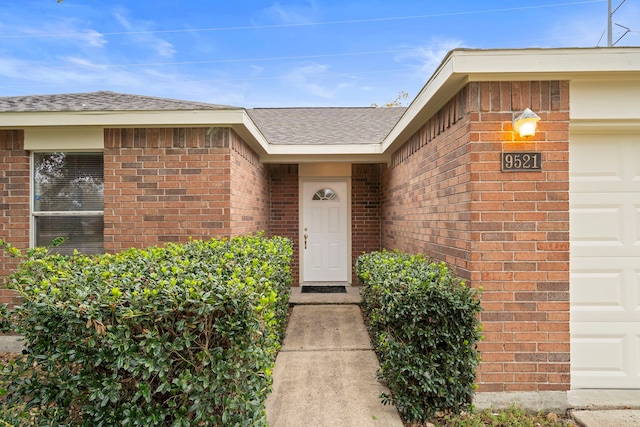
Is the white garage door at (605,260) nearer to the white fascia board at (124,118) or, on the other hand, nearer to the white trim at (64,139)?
the white fascia board at (124,118)

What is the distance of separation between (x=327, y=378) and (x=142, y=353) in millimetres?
1975

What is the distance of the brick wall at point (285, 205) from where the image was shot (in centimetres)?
759

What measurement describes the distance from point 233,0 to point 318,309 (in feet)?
28.1

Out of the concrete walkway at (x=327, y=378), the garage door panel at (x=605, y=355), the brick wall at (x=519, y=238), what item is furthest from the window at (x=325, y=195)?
the garage door panel at (x=605, y=355)

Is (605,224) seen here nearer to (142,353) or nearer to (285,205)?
(142,353)

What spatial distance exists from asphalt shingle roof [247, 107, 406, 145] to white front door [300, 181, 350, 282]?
1.11 meters

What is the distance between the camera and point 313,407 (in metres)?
2.92

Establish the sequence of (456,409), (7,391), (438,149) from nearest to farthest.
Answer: (7,391), (456,409), (438,149)

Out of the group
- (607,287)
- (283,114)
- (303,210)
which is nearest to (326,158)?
(303,210)

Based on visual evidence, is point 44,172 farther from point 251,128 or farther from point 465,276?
point 465,276

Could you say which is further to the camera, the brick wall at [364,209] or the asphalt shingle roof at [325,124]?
the brick wall at [364,209]

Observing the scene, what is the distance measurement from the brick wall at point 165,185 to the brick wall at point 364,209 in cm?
369

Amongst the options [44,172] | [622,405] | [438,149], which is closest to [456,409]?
[622,405]

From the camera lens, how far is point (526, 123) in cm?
277
